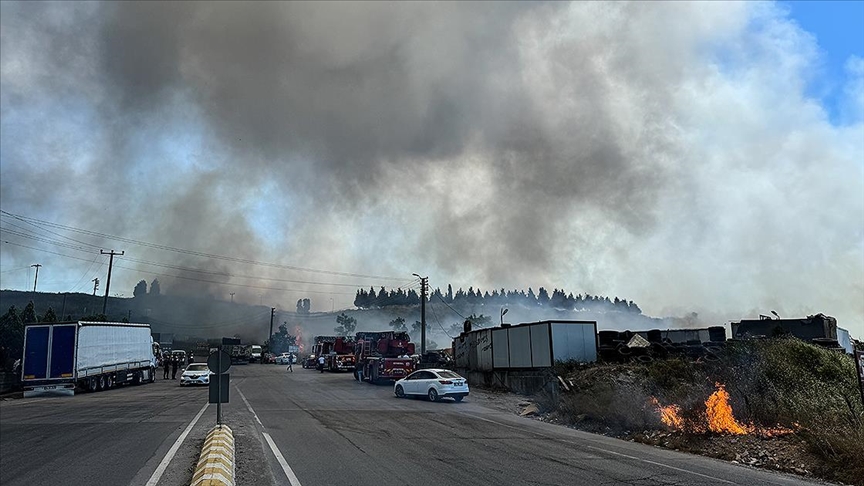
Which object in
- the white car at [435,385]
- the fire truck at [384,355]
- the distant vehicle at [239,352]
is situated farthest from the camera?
the distant vehicle at [239,352]

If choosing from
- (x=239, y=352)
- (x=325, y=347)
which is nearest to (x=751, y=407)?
(x=325, y=347)

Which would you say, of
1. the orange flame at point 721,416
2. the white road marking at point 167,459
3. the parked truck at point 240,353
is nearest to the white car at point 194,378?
the white road marking at point 167,459

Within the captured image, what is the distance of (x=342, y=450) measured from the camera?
1234 cm

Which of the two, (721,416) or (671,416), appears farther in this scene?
(671,416)

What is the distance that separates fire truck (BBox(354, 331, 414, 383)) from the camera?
3441cm

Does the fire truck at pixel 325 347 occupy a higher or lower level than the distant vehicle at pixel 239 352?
higher

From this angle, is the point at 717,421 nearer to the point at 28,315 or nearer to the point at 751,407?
the point at 751,407

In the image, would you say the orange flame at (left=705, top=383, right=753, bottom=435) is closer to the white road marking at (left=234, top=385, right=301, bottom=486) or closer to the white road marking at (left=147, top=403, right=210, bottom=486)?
the white road marking at (left=234, top=385, right=301, bottom=486)

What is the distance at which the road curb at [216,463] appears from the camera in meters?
8.47

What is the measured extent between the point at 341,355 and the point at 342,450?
Result: 38783 mm

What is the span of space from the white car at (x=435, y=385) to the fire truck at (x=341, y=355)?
23.9 meters

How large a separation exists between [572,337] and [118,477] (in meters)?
22.8

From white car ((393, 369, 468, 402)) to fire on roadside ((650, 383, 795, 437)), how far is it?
398 inches

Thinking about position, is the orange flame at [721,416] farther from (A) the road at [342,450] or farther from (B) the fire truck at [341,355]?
(B) the fire truck at [341,355]
